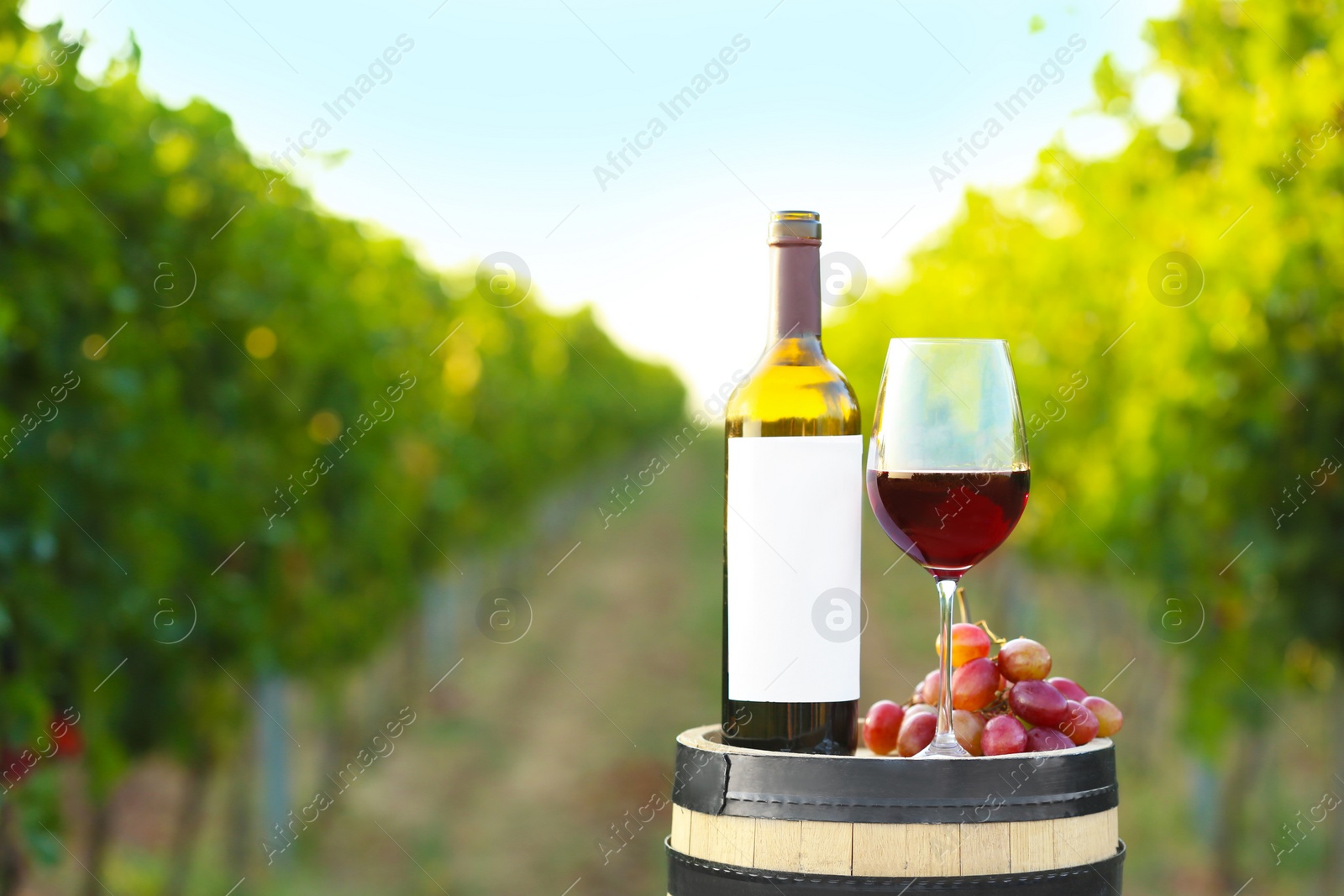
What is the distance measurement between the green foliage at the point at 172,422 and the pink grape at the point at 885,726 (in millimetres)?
2323

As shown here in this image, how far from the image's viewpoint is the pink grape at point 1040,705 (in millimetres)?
1658

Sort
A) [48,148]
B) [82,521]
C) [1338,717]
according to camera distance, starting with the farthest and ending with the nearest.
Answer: [1338,717]
[82,521]
[48,148]

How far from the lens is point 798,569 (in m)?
1.62

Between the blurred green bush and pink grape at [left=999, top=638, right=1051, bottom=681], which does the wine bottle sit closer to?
pink grape at [left=999, top=638, right=1051, bottom=681]

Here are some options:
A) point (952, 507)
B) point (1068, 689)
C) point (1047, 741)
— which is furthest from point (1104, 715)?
point (952, 507)

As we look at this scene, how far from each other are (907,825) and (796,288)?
2.22 feet

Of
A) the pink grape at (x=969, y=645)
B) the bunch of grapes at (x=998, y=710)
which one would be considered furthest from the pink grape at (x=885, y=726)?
the pink grape at (x=969, y=645)

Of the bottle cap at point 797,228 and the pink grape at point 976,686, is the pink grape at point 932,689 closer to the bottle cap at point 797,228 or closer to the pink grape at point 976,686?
the pink grape at point 976,686

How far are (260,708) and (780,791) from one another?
238 inches

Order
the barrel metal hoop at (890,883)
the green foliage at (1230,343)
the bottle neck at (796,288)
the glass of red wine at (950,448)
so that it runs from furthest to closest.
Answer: the green foliage at (1230,343)
the bottle neck at (796,288)
the glass of red wine at (950,448)
the barrel metal hoop at (890,883)

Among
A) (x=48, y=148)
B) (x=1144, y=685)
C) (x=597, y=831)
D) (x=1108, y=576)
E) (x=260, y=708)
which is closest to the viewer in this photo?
(x=48, y=148)

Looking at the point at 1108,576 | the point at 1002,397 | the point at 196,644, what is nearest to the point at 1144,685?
the point at 1108,576

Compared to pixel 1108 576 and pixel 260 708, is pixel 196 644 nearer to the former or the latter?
pixel 260 708

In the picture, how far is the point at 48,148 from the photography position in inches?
148
